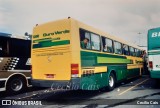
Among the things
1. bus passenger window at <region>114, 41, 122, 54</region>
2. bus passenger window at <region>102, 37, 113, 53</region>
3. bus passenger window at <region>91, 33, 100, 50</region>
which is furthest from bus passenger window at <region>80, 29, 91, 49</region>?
bus passenger window at <region>114, 41, 122, 54</region>

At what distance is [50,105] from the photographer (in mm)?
7637

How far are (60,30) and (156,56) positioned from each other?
5.56m

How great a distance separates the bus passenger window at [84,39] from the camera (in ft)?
27.1

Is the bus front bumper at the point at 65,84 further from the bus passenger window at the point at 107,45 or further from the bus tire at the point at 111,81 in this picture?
the bus tire at the point at 111,81

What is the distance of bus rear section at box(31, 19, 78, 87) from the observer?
7969 millimetres

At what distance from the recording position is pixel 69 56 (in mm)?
7848

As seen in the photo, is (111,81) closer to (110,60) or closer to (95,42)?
(110,60)

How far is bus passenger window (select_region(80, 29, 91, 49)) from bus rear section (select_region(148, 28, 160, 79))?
14.0 ft

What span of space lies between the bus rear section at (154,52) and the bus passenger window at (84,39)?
168 inches

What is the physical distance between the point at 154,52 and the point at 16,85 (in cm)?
717

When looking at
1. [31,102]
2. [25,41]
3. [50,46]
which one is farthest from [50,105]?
[25,41]

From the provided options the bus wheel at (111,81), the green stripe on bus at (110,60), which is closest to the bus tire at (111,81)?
the bus wheel at (111,81)

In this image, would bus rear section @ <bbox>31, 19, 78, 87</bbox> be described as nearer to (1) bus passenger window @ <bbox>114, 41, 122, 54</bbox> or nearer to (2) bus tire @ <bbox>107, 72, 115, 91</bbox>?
(2) bus tire @ <bbox>107, 72, 115, 91</bbox>

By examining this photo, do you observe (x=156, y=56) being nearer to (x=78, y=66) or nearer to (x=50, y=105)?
(x=78, y=66)
